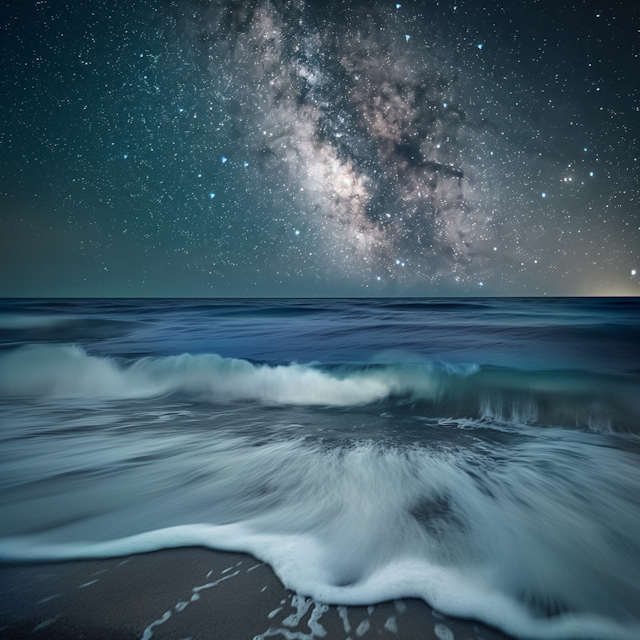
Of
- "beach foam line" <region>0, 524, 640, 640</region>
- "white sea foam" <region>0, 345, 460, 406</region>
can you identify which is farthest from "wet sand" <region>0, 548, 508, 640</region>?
"white sea foam" <region>0, 345, 460, 406</region>

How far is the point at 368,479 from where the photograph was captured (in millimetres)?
2418

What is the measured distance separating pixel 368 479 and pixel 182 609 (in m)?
1.42

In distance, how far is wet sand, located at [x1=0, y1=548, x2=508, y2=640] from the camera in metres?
1.17

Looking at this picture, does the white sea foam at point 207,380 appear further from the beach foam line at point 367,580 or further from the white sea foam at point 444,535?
the beach foam line at point 367,580

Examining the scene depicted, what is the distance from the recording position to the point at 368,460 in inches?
108

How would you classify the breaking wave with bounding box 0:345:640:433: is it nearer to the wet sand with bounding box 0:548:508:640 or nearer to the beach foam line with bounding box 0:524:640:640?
the beach foam line with bounding box 0:524:640:640


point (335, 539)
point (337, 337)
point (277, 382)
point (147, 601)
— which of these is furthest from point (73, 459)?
point (337, 337)

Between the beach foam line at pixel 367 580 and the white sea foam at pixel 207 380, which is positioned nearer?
the beach foam line at pixel 367 580

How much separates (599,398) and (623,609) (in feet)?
13.8

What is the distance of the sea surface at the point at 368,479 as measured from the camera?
1476mm

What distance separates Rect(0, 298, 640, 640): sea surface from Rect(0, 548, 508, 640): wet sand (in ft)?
0.28

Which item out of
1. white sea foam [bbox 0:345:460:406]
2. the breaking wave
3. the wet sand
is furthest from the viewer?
white sea foam [bbox 0:345:460:406]

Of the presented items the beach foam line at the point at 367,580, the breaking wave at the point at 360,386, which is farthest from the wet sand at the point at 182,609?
the breaking wave at the point at 360,386

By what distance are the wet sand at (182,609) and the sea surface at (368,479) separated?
0.08 metres
